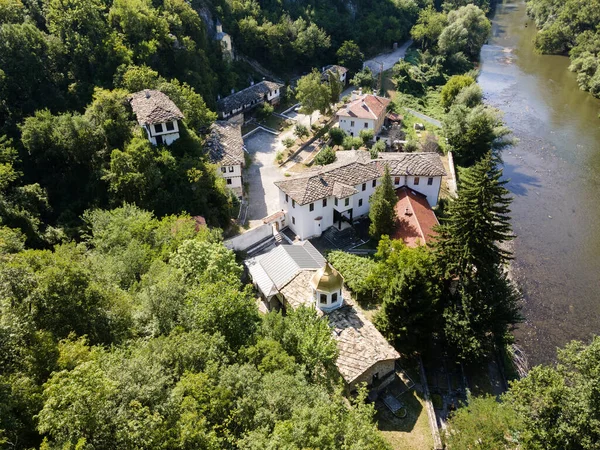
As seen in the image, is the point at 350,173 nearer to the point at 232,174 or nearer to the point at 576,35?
the point at 232,174

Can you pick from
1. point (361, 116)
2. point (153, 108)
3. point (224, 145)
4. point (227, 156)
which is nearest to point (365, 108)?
point (361, 116)

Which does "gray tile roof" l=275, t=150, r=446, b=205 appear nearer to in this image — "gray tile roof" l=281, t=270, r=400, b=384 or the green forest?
"gray tile roof" l=281, t=270, r=400, b=384

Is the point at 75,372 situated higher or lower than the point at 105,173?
higher

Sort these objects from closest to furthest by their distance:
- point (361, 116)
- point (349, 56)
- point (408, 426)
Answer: point (408, 426) → point (361, 116) → point (349, 56)

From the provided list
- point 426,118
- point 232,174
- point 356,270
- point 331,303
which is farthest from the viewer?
point 426,118

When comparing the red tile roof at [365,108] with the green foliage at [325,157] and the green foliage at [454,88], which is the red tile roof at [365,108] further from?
the green foliage at [454,88]

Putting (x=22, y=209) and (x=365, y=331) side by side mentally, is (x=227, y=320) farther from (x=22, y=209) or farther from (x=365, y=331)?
(x=22, y=209)

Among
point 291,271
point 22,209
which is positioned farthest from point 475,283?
point 22,209
